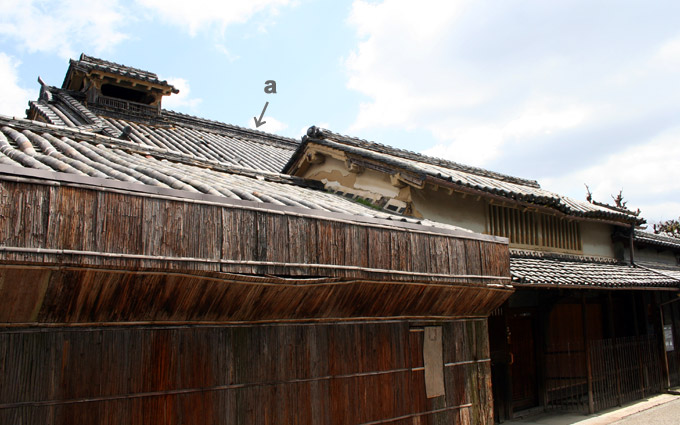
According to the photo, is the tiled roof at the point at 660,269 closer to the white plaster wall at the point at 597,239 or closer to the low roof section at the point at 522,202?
the low roof section at the point at 522,202

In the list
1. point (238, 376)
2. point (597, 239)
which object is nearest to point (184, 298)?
point (238, 376)

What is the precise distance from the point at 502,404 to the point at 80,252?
10779 millimetres

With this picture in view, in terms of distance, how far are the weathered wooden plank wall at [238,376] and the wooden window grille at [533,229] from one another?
484cm

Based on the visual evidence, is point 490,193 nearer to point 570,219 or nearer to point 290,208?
point 570,219

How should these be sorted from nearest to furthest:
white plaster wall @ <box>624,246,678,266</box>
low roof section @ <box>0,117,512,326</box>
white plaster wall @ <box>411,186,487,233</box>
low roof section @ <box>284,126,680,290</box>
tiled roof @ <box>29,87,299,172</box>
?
low roof section @ <box>0,117,512,326</box>
low roof section @ <box>284,126,680,290</box>
white plaster wall @ <box>411,186,487,233</box>
tiled roof @ <box>29,87,299,172</box>
white plaster wall @ <box>624,246,678,266</box>

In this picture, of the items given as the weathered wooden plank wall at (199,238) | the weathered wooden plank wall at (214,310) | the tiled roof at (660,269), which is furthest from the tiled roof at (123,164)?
the tiled roof at (660,269)

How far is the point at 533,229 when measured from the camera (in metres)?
13.7

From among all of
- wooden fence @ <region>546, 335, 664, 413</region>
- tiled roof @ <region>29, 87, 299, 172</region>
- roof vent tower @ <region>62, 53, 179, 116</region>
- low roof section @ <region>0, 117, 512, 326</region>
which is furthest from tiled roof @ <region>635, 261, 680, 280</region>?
roof vent tower @ <region>62, 53, 179, 116</region>

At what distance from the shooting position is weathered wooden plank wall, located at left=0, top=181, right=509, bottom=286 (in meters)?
4.58

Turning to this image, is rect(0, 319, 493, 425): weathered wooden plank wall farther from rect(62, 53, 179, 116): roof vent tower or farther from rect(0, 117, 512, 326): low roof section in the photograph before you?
rect(62, 53, 179, 116): roof vent tower

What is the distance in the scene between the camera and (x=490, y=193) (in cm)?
1148

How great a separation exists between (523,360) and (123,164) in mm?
10797

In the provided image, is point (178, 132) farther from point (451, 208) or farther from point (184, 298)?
point (184, 298)

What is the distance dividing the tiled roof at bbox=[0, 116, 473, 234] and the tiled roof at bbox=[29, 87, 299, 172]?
17.5 ft
